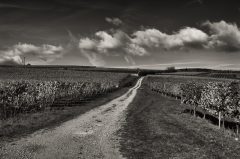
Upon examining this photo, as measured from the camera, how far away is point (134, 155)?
14.2 metres

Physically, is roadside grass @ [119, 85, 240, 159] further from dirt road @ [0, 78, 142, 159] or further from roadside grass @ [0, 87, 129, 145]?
→ roadside grass @ [0, 87, 129, 145]

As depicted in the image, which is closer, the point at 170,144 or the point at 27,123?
the point at 170,144

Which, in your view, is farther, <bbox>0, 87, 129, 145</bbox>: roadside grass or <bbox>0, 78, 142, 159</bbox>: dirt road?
<bbox>0, 87, 129, 145</bbox>: roadside grass

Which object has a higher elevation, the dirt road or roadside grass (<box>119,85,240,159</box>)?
the dirt road

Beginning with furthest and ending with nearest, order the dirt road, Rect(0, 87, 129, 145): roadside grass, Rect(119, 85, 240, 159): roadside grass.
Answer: Rect(0, 87, 129, 145): roadside grass, Rect(119, 85, 240, 159): roadside grass, the dirt road

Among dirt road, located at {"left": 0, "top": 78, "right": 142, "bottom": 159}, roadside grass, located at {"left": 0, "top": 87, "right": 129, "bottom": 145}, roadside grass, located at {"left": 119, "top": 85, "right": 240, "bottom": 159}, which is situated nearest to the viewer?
dirt road, located at {"left": 0, "top": 78, "right": 142, "bottom": 159}

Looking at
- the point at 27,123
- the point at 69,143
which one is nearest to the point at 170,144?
the point at 69,143

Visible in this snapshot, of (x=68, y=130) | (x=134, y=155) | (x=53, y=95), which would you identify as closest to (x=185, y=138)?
(x=134, y=155)

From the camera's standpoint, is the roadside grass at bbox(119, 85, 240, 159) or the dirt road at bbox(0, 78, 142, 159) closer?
the dirt road at bbox(0, 78, 142, 159)

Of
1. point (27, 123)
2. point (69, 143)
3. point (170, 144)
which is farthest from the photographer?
point (27, 123)

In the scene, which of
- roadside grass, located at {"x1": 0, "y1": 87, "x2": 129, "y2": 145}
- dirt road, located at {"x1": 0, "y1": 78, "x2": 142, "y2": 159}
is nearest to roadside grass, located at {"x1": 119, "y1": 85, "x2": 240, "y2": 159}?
dirt road, located at {"x1": 0, "y1": 78, "x2": 142, "y2": 159}

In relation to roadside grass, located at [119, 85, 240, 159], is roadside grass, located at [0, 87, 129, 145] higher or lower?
higher

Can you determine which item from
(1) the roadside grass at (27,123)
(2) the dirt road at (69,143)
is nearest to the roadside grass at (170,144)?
(2) the dirt road at (69,143)

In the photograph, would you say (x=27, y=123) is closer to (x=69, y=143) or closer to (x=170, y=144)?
(x=69, y=143)
